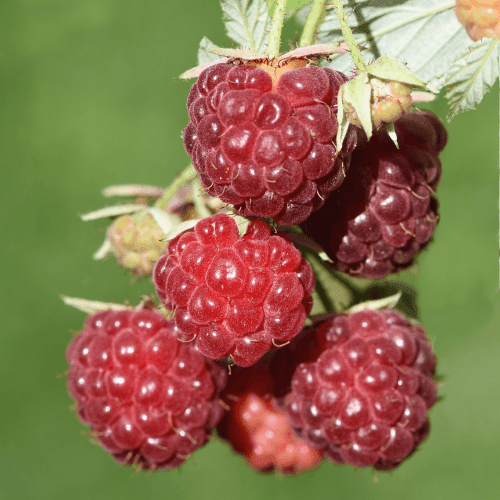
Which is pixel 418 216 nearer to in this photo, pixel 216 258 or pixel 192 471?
pixel 216 258

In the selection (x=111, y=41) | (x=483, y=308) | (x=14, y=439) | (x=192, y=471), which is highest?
(x=111, y=41)

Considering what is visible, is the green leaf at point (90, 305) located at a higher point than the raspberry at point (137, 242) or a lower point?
lower

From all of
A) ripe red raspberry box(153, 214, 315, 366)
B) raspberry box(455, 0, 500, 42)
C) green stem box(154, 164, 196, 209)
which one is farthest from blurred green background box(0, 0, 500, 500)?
ripe red raspberry box(153, 214, 315, 366)

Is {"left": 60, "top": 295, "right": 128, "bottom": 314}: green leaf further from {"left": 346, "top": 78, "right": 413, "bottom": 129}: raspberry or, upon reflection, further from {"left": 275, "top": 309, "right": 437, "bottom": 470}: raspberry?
{"left": 346, "top": 78, "right": 413, "bottom": 129}: raspberry

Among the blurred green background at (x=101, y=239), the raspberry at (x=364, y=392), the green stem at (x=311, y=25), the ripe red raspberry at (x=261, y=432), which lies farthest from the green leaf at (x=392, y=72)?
the blurred green background at (x=101, y=239)

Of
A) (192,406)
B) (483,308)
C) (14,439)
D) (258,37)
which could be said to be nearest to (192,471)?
(14,439)

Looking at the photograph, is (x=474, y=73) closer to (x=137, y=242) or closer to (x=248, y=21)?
(x=248, y=21)

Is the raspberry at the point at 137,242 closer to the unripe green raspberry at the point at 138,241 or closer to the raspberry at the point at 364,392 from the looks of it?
the unripe green raspberry at the point at 138,241
